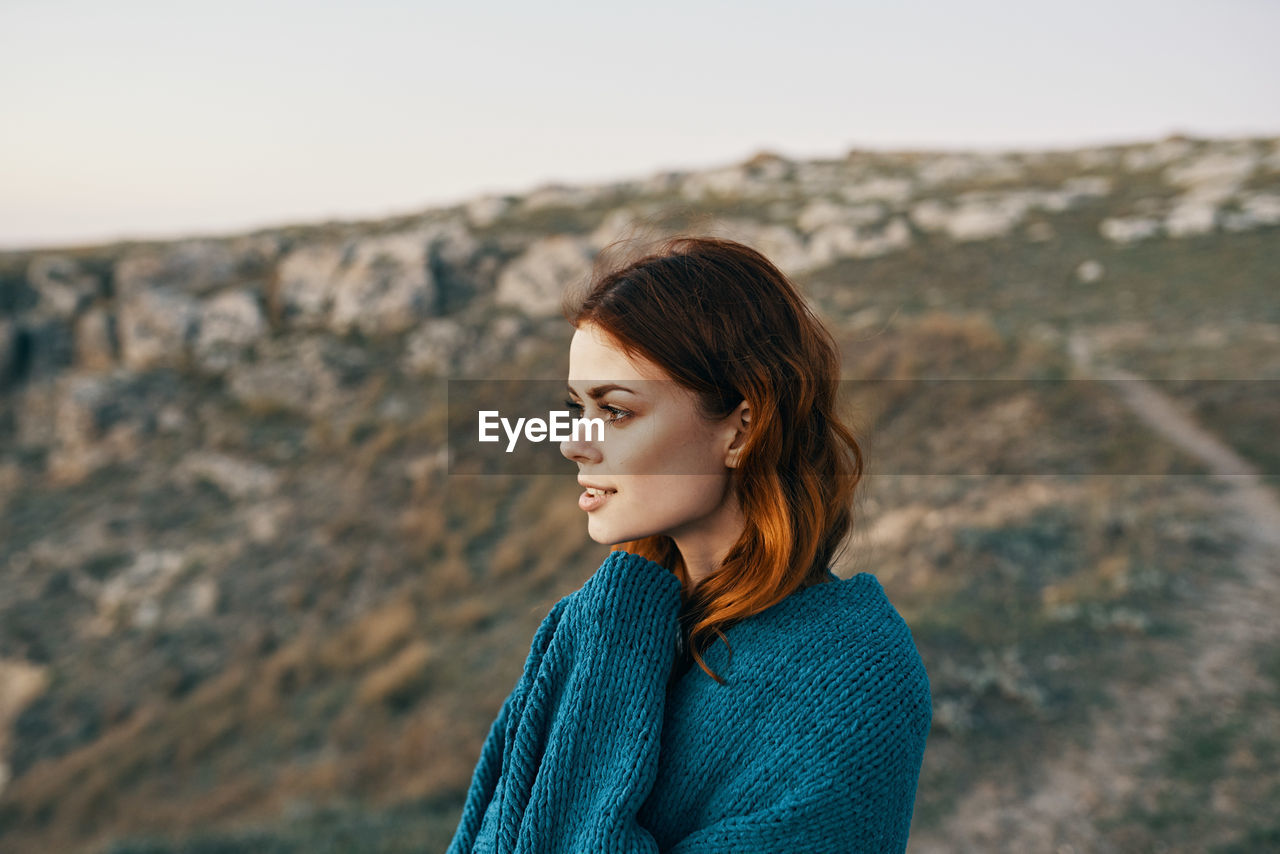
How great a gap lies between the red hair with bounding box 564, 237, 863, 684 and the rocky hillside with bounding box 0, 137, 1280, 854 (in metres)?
0.41

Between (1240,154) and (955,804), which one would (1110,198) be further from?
(955,804)

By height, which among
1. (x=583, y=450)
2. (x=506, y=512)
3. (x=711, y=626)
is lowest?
(x=506, y=512)

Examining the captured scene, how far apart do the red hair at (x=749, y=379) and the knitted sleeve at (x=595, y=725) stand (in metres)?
0.13

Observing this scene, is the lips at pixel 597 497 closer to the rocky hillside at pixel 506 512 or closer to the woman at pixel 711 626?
the woman at pixel 711 626

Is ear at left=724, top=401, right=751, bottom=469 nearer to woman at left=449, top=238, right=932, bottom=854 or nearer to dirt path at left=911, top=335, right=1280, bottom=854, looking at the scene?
woman at left=449, top=238, right=932, bottom=854

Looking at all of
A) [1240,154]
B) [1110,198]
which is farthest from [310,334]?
[1240,154]

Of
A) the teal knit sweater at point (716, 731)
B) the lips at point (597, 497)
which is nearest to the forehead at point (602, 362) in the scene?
the lips at point (597, 497)

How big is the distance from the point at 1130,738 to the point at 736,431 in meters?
4.99

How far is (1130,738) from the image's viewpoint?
505 cm

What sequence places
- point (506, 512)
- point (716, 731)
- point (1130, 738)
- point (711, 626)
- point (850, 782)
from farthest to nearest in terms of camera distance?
1. point (506, 512)
2. point (1130, 738)
3. point (711, 626)
4. point (716, 731)
5. point (850, 782)

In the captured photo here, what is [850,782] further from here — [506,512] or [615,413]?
[506,512]

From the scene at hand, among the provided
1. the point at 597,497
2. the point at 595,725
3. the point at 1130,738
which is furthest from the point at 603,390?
the point at 1130,738

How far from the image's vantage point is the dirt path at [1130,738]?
4.48 metres

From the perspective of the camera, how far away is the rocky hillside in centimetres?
544
